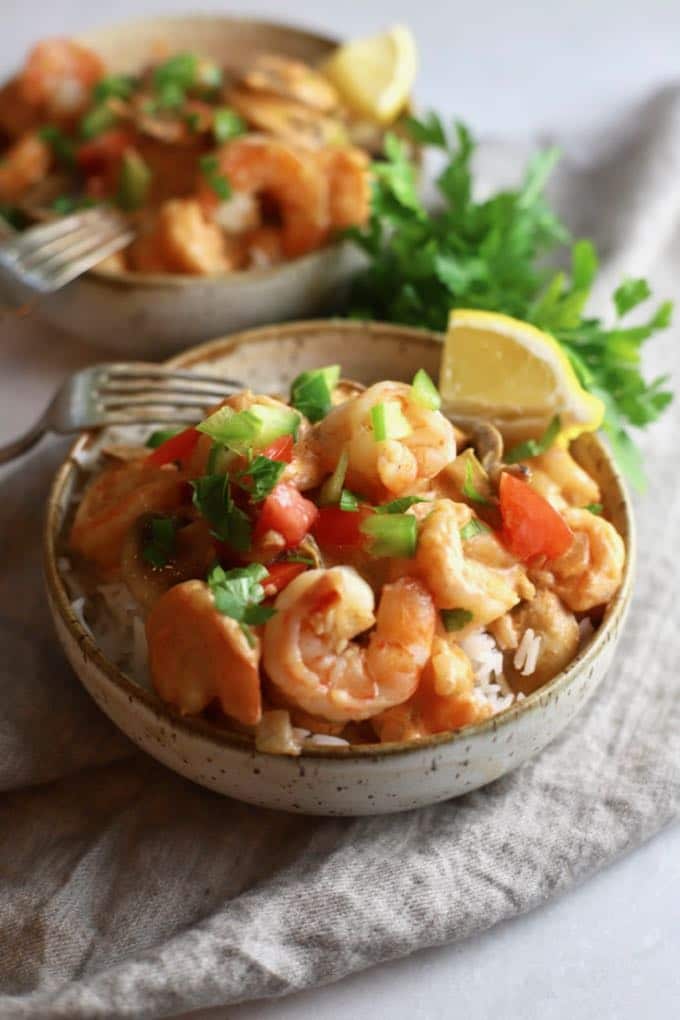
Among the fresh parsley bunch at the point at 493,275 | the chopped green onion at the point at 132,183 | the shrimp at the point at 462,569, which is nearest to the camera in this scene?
the shrimp at the point at 462,569

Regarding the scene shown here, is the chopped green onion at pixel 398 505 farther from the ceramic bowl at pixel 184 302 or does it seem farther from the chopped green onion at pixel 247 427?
the ceramic bowl at pixel 184 302

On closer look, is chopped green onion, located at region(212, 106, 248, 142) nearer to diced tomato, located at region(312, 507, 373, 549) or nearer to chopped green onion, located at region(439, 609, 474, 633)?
diced tomato, located at region(312, 507, 373, 549)

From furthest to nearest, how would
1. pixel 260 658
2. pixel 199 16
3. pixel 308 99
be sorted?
pixel 199 16, pixel 308 99, pixel 260 658

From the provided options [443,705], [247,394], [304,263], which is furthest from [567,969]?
[304,263]

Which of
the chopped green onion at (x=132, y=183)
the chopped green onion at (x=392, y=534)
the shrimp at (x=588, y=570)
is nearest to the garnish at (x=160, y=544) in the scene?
the chopped green onion at (x=392, y=534)

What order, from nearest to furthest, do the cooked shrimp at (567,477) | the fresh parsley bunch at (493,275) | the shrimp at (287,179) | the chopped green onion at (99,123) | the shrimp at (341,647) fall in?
the shrimp at (341,647)
the cooked shrimp at (567,477)
the fresh parsley bunch at (493,275)
the shrimp at (287,179)
the chopped green onion at (99,123)

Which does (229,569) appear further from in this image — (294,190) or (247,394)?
(294,190)

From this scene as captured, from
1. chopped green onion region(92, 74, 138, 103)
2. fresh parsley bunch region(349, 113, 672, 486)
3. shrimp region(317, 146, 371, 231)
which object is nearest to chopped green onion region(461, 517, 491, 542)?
fresh parsley bunch region(349, 113, 672, 486)
